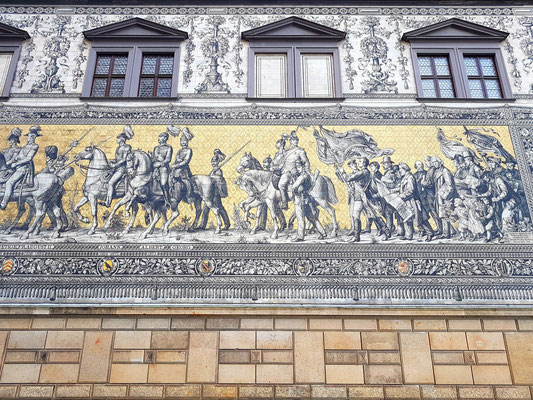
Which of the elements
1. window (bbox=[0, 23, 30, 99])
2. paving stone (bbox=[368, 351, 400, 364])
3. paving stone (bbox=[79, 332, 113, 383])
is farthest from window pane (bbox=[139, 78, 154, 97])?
paving stone (bbox=[368, 351, 400, 364])

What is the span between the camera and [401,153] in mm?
6203

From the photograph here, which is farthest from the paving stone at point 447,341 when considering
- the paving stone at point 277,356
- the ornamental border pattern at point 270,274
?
the paving stone at point 277,356

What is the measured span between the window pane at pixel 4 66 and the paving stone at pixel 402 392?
6073 mm

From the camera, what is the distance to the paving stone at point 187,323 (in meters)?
5.28

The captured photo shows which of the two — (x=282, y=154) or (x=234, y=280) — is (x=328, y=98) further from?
(x=234, y=280)

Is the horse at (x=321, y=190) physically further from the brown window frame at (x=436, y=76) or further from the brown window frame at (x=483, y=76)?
the brown window frame at (x=483, y=76)

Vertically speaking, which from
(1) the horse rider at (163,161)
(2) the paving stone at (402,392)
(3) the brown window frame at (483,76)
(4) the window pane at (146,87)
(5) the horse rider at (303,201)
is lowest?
(2) the paving stone at (402,392)

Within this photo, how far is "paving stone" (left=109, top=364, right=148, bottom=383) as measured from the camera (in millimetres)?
5059

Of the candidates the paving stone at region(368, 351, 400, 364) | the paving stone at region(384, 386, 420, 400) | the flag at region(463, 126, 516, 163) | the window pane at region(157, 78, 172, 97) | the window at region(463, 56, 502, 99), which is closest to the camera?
the paving stone at region(384, 386, 420, 400)

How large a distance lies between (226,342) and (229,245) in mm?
1070

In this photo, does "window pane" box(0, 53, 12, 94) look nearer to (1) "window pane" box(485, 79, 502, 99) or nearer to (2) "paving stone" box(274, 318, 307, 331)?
(2) "paving stone" box(274, 318, 307, 331)

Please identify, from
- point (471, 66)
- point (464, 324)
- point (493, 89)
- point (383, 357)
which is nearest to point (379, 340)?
point (383, 357)

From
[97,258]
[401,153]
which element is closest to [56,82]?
[97,258]

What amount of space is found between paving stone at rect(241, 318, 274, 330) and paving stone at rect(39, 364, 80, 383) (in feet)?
5.81
